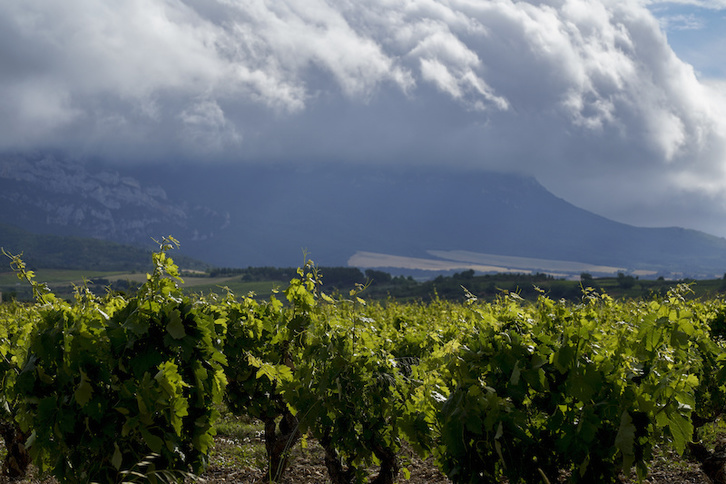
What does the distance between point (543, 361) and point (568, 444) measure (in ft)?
2.41

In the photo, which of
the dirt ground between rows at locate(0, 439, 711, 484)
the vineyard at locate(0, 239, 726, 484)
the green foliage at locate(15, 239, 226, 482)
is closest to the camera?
the vineyard at locate(0, 239, 726, 484)

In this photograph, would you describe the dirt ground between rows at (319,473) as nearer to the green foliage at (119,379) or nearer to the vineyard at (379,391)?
the vineyard at (379,391)

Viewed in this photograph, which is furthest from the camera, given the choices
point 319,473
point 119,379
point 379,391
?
point 319,473

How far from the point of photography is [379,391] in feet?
22.8

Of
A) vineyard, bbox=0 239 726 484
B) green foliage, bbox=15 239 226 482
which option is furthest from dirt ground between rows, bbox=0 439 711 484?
green foliage, bbox=15 239 226 482

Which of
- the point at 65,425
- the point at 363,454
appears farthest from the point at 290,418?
the point at 65,425

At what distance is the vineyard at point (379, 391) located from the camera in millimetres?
5047

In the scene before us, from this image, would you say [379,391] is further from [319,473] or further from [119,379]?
[319,473]

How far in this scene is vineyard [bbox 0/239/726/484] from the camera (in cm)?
505

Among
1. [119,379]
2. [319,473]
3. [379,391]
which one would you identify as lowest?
[319,473]

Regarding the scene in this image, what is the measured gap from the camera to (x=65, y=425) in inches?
228

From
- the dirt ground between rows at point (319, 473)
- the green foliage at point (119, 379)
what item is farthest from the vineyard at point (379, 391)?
the dirt ground between rows at point (319, 473)

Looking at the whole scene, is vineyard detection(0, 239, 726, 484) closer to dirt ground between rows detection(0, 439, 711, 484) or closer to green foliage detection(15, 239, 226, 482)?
green foliage detection(15, 239, 226, 482)

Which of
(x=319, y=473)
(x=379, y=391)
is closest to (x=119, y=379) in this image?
(x=379, y=391)
